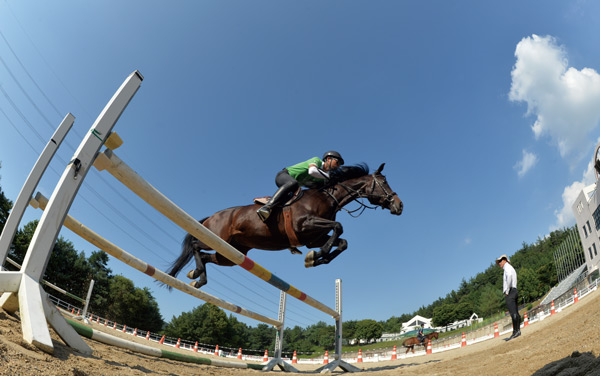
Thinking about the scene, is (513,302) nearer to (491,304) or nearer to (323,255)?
(323,255)

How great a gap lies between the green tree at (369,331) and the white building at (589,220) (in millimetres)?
46091

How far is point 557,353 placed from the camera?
3.55 meters

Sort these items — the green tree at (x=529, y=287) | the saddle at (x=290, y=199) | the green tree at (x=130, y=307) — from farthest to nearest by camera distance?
the green tree at (x=529, y=287), the green tree at (x=130, y=307), the saddle at (x=290, y=199)

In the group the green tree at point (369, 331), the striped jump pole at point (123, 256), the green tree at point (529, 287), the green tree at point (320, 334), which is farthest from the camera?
the green tree at point (369, 331)

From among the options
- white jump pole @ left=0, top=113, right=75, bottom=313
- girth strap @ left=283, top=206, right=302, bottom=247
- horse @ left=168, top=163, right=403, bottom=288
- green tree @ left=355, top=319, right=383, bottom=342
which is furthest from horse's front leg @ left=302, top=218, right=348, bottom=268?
green tree @ left=355, top=319, right=383, bottom=342

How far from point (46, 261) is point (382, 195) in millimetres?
3645

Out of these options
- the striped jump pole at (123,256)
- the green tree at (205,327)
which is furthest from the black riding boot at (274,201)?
the green tree at (205,327)

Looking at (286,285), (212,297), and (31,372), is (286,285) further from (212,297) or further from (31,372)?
(31,372)

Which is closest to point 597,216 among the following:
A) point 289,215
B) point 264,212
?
point 289,215

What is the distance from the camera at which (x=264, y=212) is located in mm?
→ 3922

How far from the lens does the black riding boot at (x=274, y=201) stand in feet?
12.9

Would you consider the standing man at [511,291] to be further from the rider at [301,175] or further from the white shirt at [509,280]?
the rider at [301,175]

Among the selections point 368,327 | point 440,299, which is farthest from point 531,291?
point 440,299

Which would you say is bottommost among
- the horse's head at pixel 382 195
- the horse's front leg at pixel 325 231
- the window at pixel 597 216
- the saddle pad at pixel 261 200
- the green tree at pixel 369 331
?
the horse's front leg at pixel 325 231
